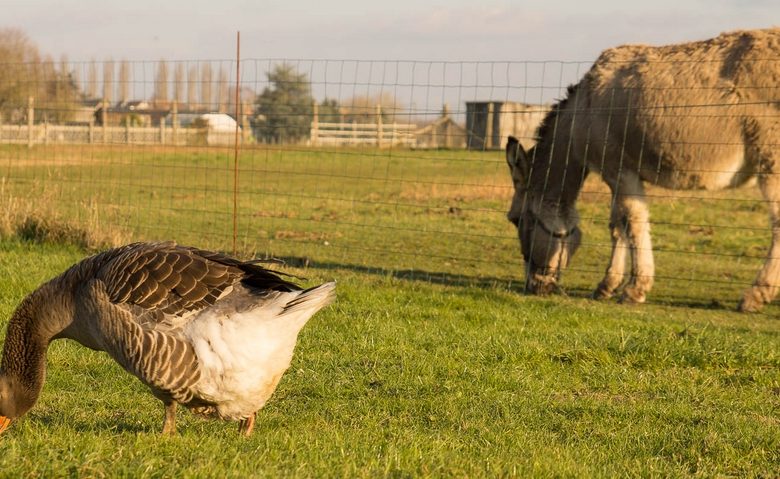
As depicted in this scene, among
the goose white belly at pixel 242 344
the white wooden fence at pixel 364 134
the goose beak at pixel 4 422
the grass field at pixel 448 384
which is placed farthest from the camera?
the white wooden fence at pixel 364 134

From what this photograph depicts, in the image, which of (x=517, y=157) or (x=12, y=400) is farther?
(x=517, y=157)

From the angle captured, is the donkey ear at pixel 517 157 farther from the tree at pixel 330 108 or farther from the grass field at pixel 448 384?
the tree at pixel 330 108

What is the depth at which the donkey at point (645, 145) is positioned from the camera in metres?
11.3

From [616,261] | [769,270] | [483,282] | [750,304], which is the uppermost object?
[769,270]

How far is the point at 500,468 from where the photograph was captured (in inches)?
194

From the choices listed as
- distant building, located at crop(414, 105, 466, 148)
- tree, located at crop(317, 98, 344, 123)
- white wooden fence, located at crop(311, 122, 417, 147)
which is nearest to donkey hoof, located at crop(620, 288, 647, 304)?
distant building, located at crop(414, 105, 466, 148)

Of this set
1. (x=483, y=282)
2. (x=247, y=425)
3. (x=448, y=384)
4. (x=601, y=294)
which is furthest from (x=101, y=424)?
(x=601, y=294)

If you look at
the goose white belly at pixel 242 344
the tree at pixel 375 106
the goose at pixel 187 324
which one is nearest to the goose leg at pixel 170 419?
the goose at pixel 187 324

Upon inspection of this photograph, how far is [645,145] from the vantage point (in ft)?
39.4

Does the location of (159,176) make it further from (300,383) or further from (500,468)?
(500,468)

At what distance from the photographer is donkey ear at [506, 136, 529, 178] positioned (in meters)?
13.0

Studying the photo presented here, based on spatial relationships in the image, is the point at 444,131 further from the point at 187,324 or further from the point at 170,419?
the point at 187,324

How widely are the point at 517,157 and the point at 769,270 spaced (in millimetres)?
3673

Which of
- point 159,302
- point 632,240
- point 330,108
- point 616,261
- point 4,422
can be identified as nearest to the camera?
point 159,302
